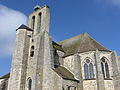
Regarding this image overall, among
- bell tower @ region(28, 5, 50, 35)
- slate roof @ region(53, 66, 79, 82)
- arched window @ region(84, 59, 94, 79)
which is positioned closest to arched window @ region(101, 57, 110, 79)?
arched window @ region(84, 59, 94, 79)

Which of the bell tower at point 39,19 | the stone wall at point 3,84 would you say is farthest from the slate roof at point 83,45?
the stone wall at point 3,84

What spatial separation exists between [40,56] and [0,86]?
8.98 meters

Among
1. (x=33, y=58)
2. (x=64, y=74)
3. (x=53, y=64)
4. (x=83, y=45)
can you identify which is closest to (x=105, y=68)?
(x=83, y=45)

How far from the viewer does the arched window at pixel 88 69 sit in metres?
20.6

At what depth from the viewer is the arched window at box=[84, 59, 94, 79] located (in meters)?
20.6

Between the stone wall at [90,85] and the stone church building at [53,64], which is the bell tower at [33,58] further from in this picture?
the stone wall at [90,85]

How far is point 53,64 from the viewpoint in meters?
20.3

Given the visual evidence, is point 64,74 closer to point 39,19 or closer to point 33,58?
point 33,58

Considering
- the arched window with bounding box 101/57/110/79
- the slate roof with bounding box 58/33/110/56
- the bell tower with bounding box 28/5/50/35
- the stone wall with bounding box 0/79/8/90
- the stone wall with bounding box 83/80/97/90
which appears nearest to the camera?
the stone wall with bounding box 83/80/97/90

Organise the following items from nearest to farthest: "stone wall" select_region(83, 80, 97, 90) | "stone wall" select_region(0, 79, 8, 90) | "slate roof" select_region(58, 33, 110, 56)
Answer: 1. "stone wall" select_region(83, 80, 97, 90)
2. "slate roof" select_region(58, 33, 110, 56)
3. "stone wall" select_region(0, 79, 8, 90)

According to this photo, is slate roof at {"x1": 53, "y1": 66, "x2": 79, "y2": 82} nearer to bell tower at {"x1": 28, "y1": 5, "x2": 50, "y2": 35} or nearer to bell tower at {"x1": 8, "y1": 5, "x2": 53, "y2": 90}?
bell tower at {"x1": 8, "y1": 5, "x2": 53, "y2": 90}

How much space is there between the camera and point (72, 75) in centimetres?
2116

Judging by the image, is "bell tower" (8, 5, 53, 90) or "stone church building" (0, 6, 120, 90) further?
"bell tower" (8, 5, 53, 90)

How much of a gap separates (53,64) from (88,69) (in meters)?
4.88
